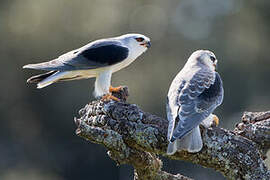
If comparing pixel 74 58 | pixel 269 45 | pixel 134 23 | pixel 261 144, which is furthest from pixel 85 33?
pixel 261 144

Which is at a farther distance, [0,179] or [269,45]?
[269,45]

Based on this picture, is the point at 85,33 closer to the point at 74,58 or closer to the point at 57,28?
the point at 57,28

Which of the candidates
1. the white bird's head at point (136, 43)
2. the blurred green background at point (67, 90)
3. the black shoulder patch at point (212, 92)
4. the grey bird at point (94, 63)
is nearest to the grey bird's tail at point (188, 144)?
the black shoulder patch at point (212, 92)

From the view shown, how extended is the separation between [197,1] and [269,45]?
193 inches

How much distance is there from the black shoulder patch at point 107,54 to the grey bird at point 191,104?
113cm

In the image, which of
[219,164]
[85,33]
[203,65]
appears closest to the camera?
[219,164]

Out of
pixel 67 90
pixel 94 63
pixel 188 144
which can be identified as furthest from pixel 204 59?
pixel 67 90

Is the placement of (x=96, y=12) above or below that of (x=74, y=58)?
below

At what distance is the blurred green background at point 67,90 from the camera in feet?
66.1

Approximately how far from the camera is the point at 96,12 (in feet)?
72.2

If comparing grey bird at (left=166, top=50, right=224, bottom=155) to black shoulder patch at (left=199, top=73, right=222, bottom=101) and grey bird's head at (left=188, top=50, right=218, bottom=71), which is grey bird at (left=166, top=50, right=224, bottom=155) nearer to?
black shoulder patch at (left=199, top=73, right=222, bottom=101)

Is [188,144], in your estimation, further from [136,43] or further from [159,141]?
[136,43]

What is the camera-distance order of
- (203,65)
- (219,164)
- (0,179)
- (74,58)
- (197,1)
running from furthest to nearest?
(197,1) → (0,179) → (74,58) → (203,65) → (219,164)

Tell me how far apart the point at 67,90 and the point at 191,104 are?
1366 cm
